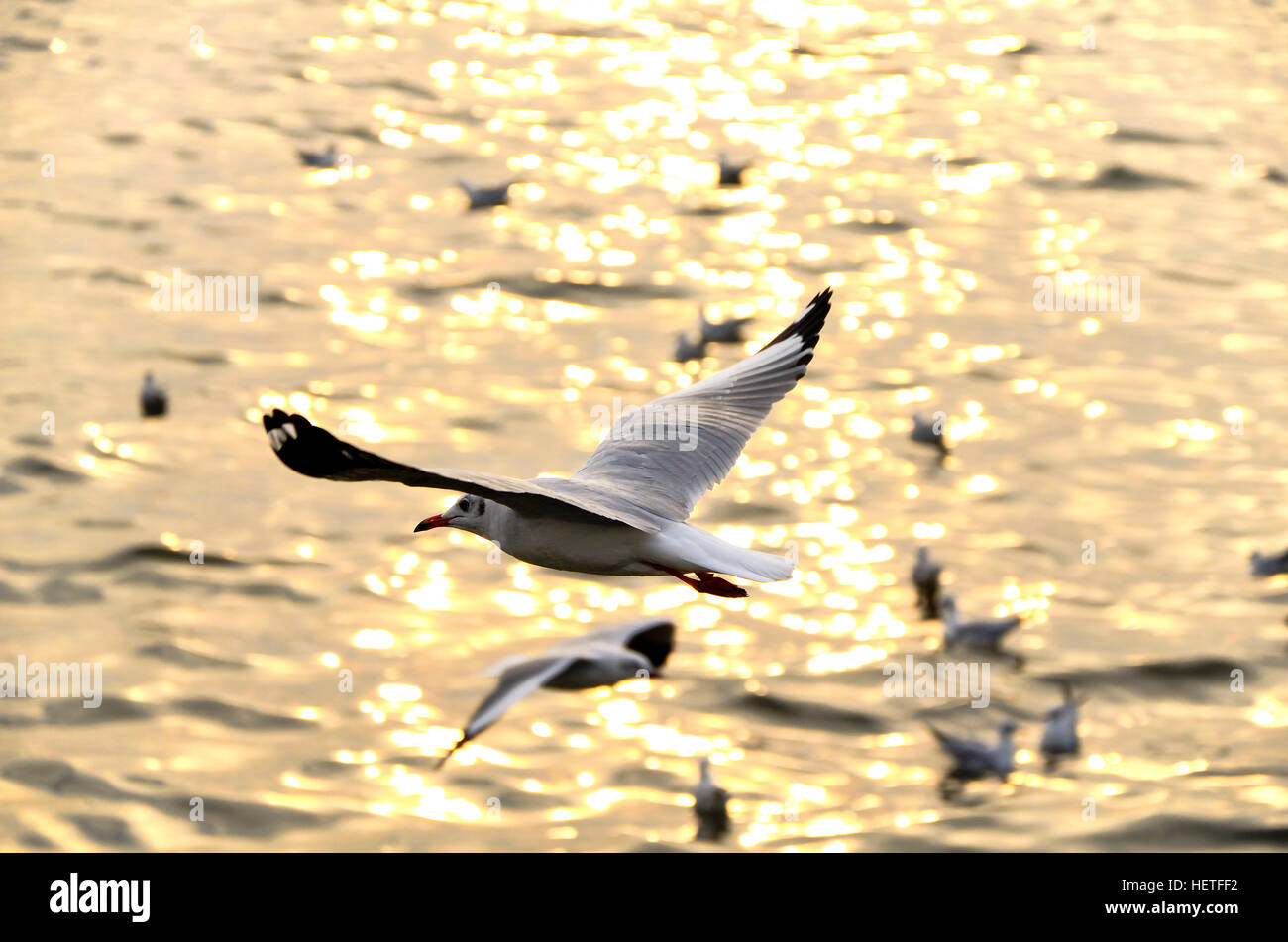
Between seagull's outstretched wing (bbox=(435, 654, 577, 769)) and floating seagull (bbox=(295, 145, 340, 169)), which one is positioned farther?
floating seagull (bbox=(295, 145, 340, 169))

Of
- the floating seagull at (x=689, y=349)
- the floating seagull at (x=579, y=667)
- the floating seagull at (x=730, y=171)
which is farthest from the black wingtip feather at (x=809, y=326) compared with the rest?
the floating seagull at (x=730, y=171)

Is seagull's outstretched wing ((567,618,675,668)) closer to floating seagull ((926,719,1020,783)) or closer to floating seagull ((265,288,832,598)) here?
floating seagull ((265,288,832,598))

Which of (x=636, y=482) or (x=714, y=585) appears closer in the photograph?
(x=714, y=585)

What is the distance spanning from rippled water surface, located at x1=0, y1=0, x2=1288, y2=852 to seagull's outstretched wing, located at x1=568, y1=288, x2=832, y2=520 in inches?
170

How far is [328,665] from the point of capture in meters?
16.2

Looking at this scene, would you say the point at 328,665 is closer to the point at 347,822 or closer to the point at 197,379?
the point at 347,822

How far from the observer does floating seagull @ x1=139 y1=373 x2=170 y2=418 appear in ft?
63.8

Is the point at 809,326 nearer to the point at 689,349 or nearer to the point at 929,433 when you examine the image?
the point at 929,433

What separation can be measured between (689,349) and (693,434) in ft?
30.9

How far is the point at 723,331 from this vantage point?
20.2 metres

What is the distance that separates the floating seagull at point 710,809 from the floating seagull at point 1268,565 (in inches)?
252

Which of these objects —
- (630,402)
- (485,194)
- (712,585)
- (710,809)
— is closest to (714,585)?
(712,585)

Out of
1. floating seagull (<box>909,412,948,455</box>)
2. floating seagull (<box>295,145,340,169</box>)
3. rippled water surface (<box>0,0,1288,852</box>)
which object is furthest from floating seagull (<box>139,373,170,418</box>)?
floating seagull (<box>909,412,948,455</box>)
